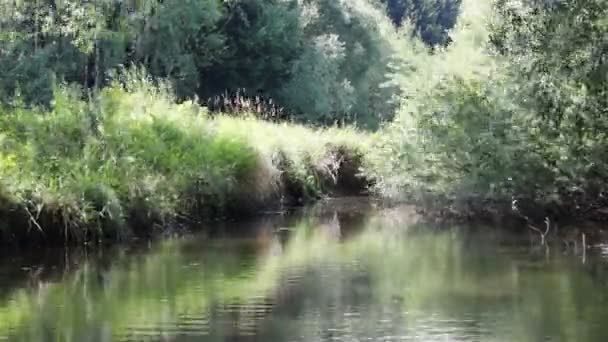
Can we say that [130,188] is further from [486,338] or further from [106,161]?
[486,338]

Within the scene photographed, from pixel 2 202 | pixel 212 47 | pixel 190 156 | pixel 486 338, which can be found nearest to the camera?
pixel 486 338

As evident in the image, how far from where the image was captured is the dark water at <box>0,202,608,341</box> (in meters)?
10.1

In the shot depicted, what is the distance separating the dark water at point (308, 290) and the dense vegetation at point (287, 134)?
3.66 ft

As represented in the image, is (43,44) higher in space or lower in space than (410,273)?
higher

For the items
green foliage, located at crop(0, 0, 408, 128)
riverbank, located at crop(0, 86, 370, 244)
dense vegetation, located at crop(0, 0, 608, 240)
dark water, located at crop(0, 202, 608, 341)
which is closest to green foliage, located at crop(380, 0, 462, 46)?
green foliage, located at crop(0, 0, 408, 128)

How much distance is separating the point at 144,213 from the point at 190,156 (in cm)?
232

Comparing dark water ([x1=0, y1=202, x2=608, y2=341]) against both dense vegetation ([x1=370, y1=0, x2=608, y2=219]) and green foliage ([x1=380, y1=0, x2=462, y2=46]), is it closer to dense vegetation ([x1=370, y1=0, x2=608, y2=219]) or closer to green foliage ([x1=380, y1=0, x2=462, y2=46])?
dense vegetation ([x1=370, y1=0, x2=608, y2=219])

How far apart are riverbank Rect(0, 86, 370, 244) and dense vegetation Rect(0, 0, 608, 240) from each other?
0.11ft

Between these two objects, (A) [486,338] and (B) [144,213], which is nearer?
(A) [486,338]

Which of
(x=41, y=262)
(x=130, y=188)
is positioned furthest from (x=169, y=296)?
(x=130, y=188)

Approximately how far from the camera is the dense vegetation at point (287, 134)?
51.5 ft

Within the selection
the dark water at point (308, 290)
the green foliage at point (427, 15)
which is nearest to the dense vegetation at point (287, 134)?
the dark water at point (308, 290)

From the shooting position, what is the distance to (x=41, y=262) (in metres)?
14.6

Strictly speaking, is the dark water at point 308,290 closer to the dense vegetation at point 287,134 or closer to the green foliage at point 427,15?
the dense vegetation at point 287,134
